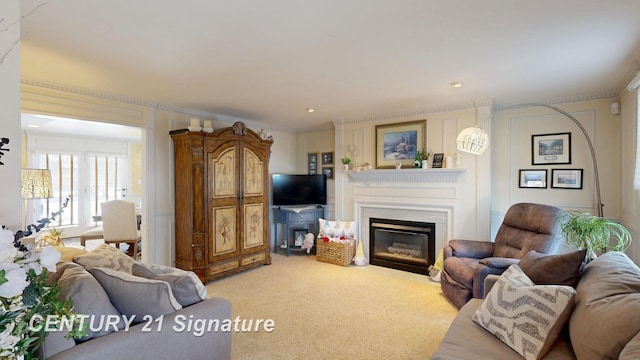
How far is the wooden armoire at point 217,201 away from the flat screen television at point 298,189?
0.79m

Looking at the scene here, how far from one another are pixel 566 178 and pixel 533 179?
0.32 meters

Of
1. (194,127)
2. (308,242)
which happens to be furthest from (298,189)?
(194,127)

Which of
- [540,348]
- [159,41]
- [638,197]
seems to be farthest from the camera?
[638,197]

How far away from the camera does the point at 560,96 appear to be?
3.49m

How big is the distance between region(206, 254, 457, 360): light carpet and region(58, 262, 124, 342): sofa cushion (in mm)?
1120

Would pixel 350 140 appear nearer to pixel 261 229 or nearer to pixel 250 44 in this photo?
pixel 261 229

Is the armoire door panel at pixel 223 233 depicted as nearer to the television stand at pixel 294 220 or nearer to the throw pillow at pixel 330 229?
the television stand at pixel 294 220

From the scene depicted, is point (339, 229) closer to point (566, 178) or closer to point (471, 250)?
point (471, 250)

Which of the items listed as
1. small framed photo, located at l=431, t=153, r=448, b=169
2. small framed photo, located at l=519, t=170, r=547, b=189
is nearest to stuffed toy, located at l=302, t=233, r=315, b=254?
small framed photo, located at l=431, t=153, r=448, b=169

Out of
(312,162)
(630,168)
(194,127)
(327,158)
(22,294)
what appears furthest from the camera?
(312,162)

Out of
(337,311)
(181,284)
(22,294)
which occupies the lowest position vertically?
(337,311)

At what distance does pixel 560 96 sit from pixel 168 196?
16.3 feet

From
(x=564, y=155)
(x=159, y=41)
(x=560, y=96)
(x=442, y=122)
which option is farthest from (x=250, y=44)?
(x=564, y=155)

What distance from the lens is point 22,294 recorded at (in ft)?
2.67
